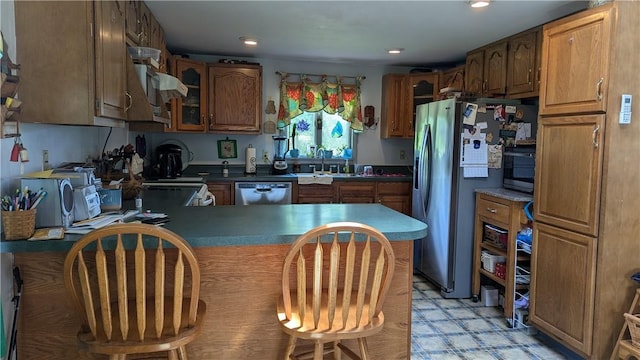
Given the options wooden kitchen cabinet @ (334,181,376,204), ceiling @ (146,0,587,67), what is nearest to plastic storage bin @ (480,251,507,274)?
wooden kitchen cabinet @ (334,181,376,204)

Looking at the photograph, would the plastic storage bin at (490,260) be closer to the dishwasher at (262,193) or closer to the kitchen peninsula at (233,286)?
the kitchen peninsula at (233,286)

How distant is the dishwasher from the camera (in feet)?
14.8

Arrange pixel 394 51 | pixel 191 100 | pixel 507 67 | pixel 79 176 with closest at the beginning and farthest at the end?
pixel 79 176, pixel 507 67, pixel 394 51, pixel 191 100

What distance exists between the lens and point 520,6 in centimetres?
290

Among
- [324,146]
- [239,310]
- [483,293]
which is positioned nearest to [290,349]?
[239,310]

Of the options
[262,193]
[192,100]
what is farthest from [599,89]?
[192,100]

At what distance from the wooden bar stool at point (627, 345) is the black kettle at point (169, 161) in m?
3.83

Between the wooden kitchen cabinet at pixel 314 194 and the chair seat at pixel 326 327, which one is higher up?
the wooden kitchen cabinet at pixel 314 194

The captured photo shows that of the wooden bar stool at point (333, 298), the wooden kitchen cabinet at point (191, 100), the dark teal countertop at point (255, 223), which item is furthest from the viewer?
the wooden kitchen cabinet at point (191, 100)

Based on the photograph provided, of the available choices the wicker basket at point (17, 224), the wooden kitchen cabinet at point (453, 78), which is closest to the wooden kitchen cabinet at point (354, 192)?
the wooden kitchen cabinet at point (453, 78)

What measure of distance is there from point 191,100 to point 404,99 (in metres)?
2.35

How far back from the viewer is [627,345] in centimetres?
224

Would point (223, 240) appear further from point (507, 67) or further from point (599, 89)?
point (507, 67)

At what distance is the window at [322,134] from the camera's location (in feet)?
17.0
